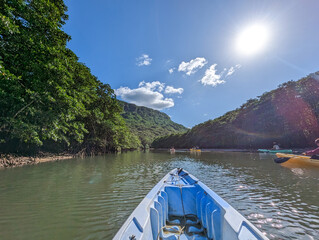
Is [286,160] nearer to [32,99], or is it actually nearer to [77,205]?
[77,205]

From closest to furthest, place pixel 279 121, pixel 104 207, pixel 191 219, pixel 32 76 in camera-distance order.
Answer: pixel 191 219, pixel 104 207, pixel 32 76, pixel 279 121

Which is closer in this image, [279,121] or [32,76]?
[32,76]

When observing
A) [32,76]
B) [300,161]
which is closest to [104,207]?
[32,76]

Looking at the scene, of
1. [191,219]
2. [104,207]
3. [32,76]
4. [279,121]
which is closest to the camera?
[191,219]

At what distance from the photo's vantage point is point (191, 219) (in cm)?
383

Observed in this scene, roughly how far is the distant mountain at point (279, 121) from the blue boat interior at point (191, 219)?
46878mm

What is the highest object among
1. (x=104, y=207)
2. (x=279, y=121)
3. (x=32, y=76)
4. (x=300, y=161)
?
(x=279, y=121)

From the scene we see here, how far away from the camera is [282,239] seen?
3119 mm

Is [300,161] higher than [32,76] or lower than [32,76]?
lower

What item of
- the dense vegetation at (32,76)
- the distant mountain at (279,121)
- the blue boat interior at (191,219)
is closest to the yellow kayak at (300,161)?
the blue boat interior at (191,219)

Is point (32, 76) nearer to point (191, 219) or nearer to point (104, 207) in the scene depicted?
point (104, 207)

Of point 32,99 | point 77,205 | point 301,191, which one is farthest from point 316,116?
point 32,99

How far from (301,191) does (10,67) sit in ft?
63.0

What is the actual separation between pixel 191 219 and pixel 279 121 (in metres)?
50.7
